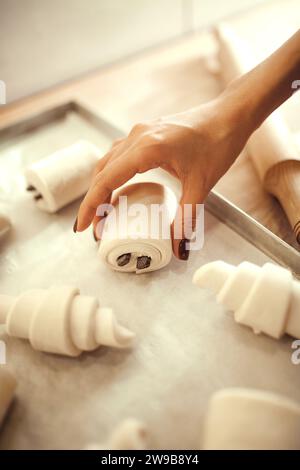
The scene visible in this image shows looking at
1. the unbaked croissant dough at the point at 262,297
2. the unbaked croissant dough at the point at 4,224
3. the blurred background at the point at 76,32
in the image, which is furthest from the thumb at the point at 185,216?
the blurred background at the point at 76,32

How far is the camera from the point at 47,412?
77cm

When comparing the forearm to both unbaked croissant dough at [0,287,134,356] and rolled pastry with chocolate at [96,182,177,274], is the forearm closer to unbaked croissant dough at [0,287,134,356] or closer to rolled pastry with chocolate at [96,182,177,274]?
rolled pastry with chocolate at [96,182,177,274]

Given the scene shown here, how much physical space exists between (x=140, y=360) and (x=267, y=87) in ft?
2.32

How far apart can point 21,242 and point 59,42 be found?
0.91 metres

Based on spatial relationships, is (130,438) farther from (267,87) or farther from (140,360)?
(267,87)

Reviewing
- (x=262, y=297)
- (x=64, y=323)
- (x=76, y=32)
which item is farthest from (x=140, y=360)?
(x=76, y=32)

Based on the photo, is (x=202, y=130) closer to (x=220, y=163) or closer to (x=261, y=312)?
(x=220, y=163)

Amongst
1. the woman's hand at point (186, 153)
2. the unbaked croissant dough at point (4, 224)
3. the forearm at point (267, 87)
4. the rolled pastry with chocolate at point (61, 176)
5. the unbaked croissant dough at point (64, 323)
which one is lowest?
the unbaked croissant dough at point (64, 323)

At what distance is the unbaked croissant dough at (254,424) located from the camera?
2.07 ft

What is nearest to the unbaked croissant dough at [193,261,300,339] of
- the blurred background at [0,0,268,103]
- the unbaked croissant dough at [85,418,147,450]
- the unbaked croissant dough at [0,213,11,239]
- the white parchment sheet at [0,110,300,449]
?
the white parchment sheet at [0,110,300,449]

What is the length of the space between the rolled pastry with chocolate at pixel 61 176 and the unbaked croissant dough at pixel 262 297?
1.64 ft

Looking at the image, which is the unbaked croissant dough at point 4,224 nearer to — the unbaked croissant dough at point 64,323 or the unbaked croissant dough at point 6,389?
the unbaked croissant dough at point 64,323

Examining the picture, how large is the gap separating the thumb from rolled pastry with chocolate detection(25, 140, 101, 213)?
359 mm

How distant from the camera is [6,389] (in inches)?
29.8
